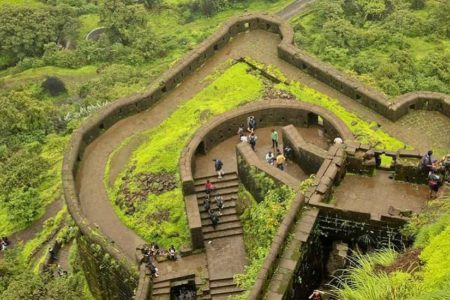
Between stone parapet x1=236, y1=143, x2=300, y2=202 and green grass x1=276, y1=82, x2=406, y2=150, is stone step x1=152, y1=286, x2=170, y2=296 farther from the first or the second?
green grass x1=276, y1=82, x2=406, y2=150

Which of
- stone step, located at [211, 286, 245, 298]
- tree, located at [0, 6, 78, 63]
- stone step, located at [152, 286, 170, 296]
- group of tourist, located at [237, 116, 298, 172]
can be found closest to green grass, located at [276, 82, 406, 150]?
group of tourist, located at [237, 116, 298, 172]

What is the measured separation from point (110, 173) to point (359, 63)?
2430 centimetres

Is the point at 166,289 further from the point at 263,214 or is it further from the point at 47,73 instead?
the point at 47,73

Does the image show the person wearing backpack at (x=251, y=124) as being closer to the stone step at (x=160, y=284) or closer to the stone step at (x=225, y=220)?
the stone step at (x=225, y=220)

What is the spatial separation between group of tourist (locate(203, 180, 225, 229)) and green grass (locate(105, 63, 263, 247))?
3.47 ft

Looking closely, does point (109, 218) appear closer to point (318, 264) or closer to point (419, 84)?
point (318, 264)

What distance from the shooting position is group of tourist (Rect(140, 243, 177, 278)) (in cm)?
2138

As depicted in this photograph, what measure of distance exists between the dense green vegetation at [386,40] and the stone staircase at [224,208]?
14548 millimetres

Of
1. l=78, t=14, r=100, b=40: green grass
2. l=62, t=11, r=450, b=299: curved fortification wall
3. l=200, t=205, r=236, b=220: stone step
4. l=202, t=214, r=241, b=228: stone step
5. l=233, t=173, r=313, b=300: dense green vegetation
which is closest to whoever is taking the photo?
l=233, t=173, r=313, b=300: dense green vegetation

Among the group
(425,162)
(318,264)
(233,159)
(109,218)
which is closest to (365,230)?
(318,264)

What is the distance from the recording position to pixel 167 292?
21.3 meters

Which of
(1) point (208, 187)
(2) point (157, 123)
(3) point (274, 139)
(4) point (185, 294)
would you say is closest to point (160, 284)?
(4) point (185, 294)

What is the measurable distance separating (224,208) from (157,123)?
20.5ft

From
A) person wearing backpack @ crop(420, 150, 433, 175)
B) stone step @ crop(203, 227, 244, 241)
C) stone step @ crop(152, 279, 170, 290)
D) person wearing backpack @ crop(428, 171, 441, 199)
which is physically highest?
stone step @ crop(203, 227, 244, 241)
